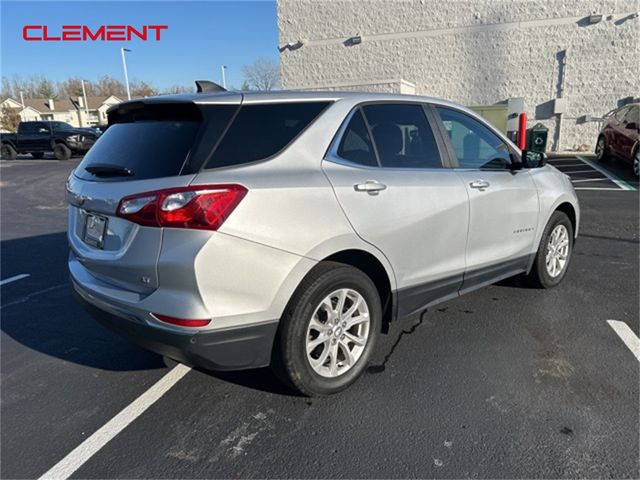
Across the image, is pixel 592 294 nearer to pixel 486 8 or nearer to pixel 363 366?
pixel 363 366

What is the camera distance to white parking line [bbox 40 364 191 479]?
2193 mm

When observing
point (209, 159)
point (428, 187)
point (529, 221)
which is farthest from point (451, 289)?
point (209, 159)

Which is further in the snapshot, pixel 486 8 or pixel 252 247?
pixel 486 8

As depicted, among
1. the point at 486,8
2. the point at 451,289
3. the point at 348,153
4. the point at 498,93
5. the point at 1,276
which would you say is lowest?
the point at 1,276

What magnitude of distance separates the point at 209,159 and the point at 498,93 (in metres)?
18.2

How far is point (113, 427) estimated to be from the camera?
97.8 inches

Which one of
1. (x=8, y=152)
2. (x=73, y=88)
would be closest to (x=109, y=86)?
(x=73, y=88)

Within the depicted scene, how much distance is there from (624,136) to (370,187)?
442 inches

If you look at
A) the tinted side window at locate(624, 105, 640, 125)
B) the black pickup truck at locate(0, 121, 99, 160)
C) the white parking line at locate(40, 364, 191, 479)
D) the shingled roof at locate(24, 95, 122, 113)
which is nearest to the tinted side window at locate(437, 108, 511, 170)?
the white parking line at locate(40, 364, 191, 479)

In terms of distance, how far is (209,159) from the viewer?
7.12 ft

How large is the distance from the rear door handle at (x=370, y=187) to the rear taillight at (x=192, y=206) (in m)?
0.74

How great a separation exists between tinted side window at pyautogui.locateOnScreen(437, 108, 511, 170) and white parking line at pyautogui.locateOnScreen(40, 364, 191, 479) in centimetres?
255

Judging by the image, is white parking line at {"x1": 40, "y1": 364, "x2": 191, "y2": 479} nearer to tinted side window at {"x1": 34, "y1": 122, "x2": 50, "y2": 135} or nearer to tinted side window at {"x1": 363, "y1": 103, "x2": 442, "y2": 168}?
→ tinted side window at {"x1": 363, "y1": 103, "x2": 442, "y2": 168}

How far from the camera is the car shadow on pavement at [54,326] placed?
10.6 feet
